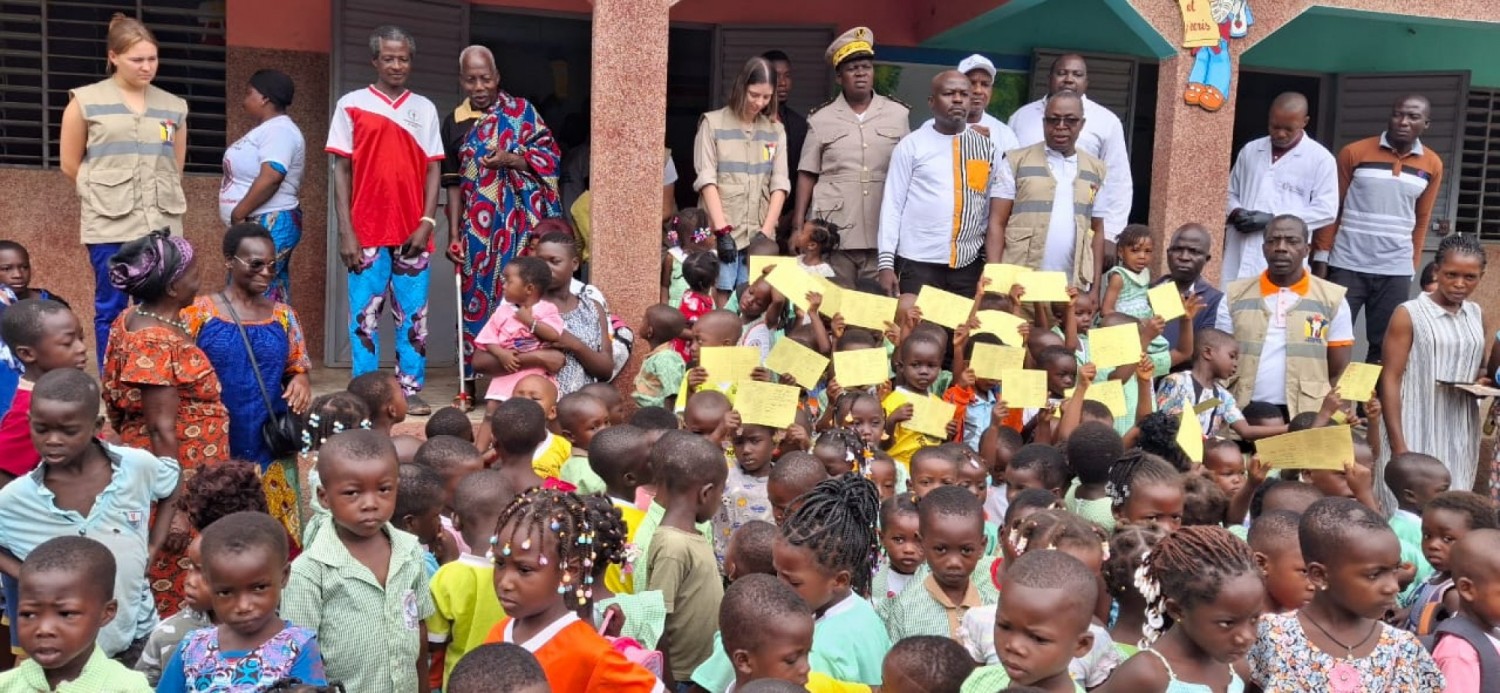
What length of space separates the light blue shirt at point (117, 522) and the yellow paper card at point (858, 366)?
2529 mm

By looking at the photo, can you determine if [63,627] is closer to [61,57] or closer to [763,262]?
[763,262]

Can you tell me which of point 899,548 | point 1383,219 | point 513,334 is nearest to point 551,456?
point 513,334

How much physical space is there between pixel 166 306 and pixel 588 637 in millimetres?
2350

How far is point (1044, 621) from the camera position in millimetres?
2838

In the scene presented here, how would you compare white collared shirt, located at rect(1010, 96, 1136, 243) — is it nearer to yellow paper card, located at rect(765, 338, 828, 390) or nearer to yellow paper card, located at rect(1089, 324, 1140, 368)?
yellow paper card, located at rect(1089, 324, 1140, 368)

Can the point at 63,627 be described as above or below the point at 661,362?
below

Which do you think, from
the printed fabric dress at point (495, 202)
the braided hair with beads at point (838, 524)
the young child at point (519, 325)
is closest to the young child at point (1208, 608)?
the braided hair with beads at point (838, 524)

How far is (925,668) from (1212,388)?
364 cm

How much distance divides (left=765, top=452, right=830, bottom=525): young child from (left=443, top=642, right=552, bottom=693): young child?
163cm

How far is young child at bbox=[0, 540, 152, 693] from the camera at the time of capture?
115 inches

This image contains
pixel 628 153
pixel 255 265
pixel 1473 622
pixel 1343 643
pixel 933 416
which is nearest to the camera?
pixel 1343 643

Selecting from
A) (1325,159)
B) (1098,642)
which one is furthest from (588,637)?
(1325,159)

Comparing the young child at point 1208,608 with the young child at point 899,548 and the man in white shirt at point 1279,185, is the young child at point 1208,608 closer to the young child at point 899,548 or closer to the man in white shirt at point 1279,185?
the young child at point 899,548

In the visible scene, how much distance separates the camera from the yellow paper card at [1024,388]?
5.46 metres
